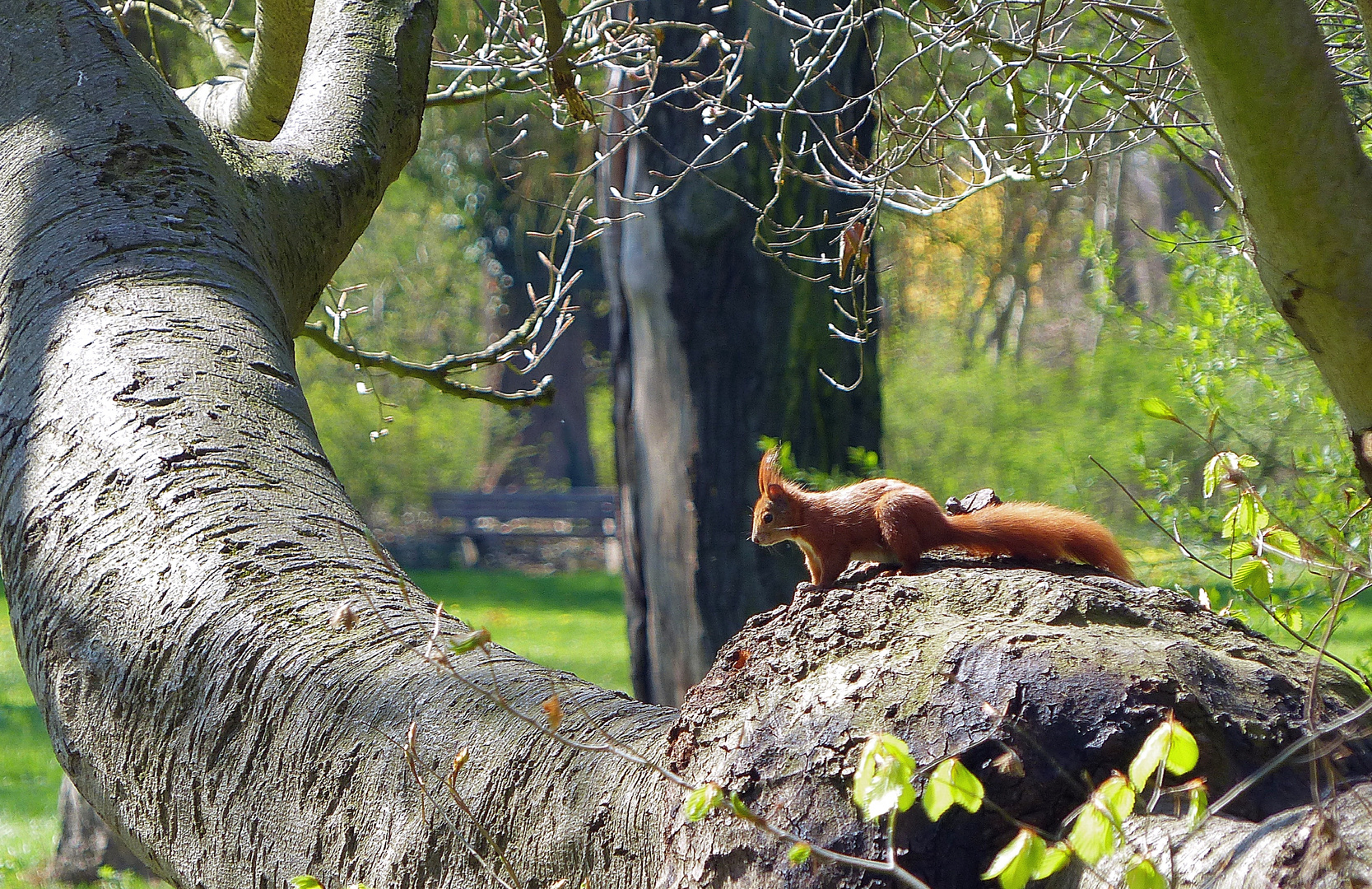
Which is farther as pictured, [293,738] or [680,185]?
[680,185]

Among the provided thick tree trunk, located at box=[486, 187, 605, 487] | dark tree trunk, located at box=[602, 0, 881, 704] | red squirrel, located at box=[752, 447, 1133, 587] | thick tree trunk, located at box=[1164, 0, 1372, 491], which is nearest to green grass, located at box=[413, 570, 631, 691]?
thick tree trunk, located at box=[486, 187, 605, 487]

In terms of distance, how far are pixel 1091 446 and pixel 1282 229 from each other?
395 inches

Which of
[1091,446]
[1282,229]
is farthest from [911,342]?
[1282,229]

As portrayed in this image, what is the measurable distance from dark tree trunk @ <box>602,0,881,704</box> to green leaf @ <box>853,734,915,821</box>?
11.8 ft

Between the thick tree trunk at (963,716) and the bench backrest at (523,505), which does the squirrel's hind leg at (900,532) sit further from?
the bench backrest at (523,505)

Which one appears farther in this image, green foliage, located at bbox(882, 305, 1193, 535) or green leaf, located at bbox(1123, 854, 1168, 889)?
green foliage, located at bbox(882, 305, 1193, 535)

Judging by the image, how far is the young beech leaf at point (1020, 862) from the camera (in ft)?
3.10

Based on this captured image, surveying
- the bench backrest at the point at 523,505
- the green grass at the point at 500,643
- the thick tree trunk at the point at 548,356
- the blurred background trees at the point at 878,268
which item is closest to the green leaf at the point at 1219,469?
the blurred background trees at the point at 878,268

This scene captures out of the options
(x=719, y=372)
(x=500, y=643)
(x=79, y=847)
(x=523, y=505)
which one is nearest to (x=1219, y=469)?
(x=719, y=372)

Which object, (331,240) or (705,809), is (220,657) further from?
(331,240)

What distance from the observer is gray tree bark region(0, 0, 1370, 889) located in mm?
1241

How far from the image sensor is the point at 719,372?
15.8 feet

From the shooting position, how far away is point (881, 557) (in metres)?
2.41

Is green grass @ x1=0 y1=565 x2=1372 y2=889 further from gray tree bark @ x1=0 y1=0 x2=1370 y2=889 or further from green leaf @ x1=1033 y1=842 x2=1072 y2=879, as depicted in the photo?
green leaf @ x1=1033 y1=842 x2=1072 y2=879
